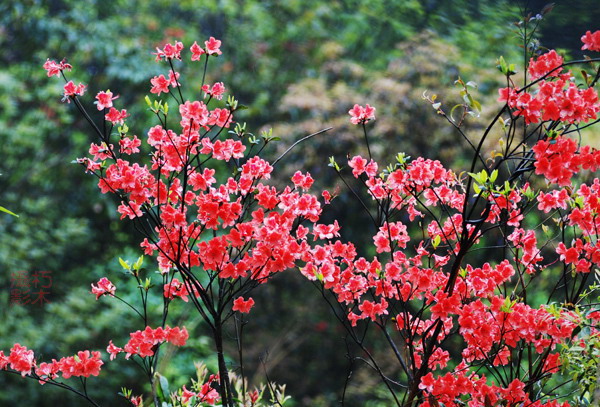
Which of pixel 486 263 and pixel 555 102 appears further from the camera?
pixel 486 263

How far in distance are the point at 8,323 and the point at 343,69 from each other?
83.8 inches

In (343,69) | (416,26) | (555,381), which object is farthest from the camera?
(416,26)

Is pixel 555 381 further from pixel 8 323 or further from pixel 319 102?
pixel 8 323

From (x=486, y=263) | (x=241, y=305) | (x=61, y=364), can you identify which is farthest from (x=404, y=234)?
(x=61, y=364)

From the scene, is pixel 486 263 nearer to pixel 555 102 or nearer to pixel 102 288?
pixel 555 102

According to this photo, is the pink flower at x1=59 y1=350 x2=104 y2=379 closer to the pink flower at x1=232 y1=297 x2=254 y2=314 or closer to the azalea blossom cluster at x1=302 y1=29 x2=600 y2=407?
the pink flower at x1=232 y1=297 x2=254 y2=314

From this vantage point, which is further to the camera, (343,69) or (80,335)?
(343,69)

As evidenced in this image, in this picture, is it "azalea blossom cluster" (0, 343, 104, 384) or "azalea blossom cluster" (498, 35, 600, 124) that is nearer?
"azalea blossom cluster" (498, 35, 600, 124)

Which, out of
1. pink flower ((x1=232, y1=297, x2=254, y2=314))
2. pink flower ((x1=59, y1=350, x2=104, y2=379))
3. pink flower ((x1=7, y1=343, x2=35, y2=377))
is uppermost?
pink flower ((x1=232, y1=297, x2=254, y2=314))

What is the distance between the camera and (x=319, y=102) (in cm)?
331

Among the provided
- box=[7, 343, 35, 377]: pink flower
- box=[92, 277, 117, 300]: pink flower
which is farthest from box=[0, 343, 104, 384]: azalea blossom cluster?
box=[92, 277, 117, 300]: pink flower

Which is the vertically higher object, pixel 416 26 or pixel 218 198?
pixel 416 26

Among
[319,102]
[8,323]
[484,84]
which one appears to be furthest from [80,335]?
[484,84]

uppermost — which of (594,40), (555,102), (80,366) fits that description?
(594,40)
